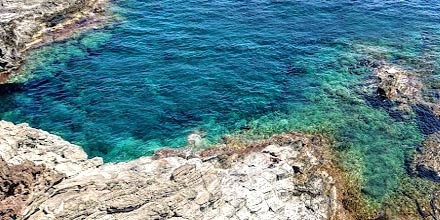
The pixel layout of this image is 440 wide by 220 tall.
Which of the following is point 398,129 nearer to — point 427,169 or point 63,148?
point 427,169

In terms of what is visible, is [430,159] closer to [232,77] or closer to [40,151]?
[232,77]

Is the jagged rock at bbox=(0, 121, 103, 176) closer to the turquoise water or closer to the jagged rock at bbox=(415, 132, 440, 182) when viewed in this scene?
the turquoise water

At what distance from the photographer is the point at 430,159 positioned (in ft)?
145

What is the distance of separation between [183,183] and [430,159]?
27.7 metres

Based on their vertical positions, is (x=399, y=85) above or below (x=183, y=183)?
below

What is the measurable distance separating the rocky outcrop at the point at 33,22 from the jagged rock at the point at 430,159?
52.9m

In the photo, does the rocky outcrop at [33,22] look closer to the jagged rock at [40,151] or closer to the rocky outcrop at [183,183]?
the jagged rock at [40,151]

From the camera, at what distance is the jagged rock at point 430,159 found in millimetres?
42641

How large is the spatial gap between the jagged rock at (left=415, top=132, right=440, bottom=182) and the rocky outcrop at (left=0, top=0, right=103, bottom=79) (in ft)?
173

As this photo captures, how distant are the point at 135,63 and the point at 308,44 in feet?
89.2

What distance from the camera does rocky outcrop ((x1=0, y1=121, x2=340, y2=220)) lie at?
91.9 ft

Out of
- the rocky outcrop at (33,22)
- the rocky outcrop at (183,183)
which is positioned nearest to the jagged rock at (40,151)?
the rocky outcrop at (183,183)

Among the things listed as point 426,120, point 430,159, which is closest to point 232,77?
point 426,120

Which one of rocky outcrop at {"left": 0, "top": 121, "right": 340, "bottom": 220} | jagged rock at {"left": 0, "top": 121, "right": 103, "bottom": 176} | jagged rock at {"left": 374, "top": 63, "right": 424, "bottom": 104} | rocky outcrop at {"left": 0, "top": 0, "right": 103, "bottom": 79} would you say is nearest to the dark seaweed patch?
jagged rock at {"left": 374, "top": 63, "right": 424, "bottom": 104}
